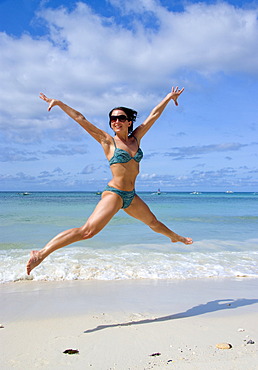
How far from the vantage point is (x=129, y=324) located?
4539mm

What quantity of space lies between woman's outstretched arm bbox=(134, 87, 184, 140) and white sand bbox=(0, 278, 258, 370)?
261 cm

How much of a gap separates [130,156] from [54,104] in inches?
49.0

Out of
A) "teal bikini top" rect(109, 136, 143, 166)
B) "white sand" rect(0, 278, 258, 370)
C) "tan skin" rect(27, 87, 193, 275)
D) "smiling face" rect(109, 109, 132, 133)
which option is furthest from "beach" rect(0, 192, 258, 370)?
"smiling face" rect(109, 109, 132, 133)

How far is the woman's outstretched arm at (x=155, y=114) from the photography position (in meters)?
5.45

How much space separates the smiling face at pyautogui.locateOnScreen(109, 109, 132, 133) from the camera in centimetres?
507

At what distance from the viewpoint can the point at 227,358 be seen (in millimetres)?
3412

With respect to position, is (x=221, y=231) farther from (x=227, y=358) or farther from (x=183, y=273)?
(x=227, y=358)

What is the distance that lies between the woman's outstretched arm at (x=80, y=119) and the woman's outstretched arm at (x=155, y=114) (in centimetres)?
63

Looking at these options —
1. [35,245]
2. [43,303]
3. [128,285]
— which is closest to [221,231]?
[35,245]

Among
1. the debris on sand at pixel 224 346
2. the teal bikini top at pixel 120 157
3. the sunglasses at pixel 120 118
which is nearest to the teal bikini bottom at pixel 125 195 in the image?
the teal bikini top at pixel 120 157

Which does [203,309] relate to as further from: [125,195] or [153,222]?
[125,195]

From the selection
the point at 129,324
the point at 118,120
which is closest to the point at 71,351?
the point at 129,324

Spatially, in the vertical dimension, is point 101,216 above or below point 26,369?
above

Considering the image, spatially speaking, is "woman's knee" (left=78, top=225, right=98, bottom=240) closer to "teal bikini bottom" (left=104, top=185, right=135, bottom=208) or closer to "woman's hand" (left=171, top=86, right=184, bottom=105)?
"teal bikini bottom" (left=104, top=185, right=135, bottom=208)
